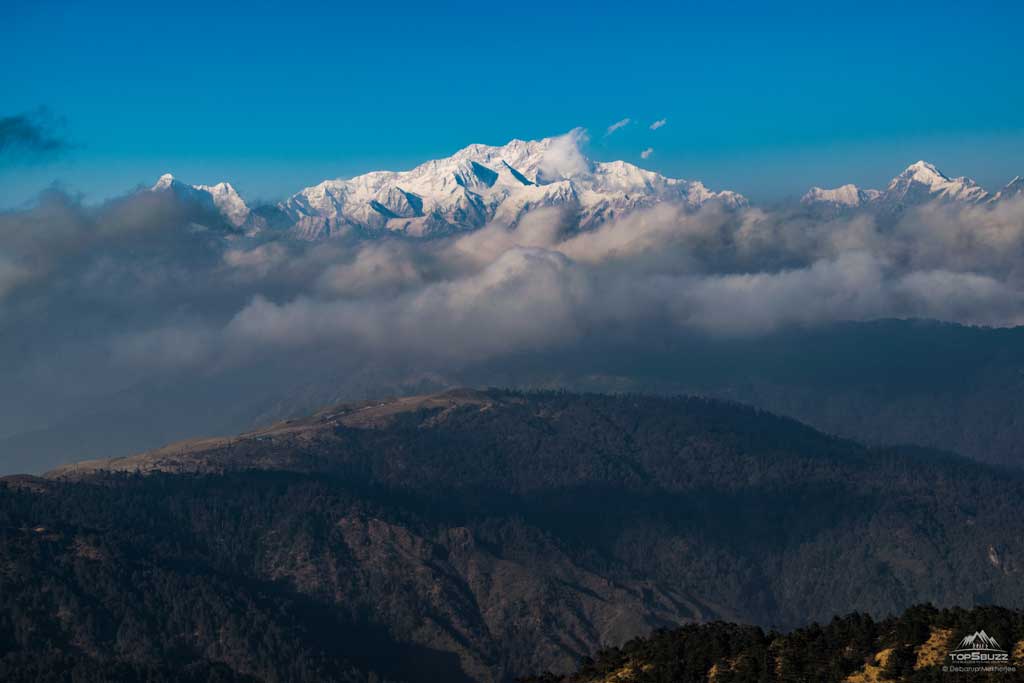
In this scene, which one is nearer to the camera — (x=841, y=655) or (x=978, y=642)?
(x=978, y=642)

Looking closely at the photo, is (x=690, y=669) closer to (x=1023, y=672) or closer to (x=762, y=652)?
(x=762, y=652)

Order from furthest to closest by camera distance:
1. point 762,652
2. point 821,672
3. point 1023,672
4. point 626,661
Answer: point 626,661, point 762,652, point 821,672, point 1023,672

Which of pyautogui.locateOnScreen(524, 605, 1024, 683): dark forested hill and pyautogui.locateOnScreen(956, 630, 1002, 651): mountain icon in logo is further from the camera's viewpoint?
pyautogui.locateOnScreen(956, 630, 1002, 651): mountain icon in logo

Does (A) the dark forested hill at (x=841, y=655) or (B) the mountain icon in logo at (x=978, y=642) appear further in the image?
(B) the mountain icon in logo at (x=978, y=642)

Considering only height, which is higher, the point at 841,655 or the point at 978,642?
the point at 978,642

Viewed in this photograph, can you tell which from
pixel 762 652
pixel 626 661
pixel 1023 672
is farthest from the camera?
pixel 626 661

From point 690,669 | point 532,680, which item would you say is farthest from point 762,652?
point 532,680

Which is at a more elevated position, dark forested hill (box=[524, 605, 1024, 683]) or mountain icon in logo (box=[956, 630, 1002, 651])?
mountain icon in logo (box=[956, 630, 1002, 651])

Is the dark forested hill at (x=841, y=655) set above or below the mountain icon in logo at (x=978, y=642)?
below
